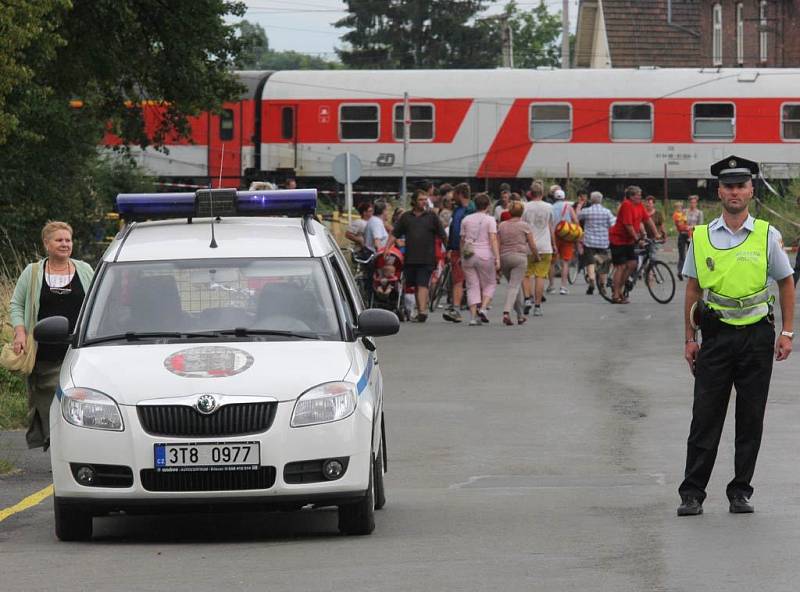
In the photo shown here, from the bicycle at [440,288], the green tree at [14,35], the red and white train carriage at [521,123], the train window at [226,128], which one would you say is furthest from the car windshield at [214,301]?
the train window at [226,128]

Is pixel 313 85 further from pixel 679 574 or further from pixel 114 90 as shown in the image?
pixel 679 574

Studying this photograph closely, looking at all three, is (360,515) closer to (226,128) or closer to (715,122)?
(715,122)

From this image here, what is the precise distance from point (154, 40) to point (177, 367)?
60.9 feet

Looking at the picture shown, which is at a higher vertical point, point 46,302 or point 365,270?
point 46,302

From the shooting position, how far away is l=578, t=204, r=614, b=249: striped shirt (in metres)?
29.4

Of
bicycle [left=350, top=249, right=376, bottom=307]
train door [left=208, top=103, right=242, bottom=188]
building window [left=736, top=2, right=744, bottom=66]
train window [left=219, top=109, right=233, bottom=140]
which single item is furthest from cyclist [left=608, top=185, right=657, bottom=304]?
building window [left=736, top=2, right=744, bottom=66]

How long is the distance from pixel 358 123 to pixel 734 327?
35609 mm

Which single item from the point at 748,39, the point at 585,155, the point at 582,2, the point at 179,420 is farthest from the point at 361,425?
the point at 582,2

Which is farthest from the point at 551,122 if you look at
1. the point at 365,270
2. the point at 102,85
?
the point at 365,270

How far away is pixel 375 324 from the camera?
31.1 ft

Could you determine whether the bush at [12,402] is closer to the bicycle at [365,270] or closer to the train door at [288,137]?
the bicycle at [365,270]

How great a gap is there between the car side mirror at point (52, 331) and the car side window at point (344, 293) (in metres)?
1.47

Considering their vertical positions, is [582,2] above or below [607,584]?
above

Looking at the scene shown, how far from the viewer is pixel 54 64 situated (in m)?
26.1
